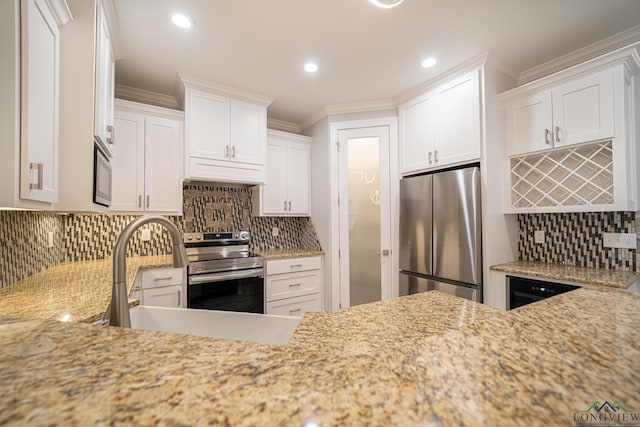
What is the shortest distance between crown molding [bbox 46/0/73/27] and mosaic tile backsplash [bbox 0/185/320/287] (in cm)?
97

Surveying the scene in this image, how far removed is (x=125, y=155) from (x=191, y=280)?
1262mm

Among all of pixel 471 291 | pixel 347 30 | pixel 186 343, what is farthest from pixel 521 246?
pixel 186 343

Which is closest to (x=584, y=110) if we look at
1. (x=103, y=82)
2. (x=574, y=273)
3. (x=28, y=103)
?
(x=574, y=273)

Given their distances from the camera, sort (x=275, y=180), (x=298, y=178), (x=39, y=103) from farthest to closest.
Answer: (x=298, y=178), (x=275, y=180), (x=39, y=103)

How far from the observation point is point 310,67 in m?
2.39

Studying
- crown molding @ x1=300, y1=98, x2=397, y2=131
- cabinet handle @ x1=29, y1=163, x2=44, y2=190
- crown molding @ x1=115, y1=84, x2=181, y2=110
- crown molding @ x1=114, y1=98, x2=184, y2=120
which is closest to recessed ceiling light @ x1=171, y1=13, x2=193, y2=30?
crown molding @ x1=114, y1=98, x2=184, y2=120

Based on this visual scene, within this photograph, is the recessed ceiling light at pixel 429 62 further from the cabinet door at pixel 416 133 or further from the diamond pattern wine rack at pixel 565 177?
the diamond pattern wine rack at pixel 565 177

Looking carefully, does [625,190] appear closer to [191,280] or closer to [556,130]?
[556,130]

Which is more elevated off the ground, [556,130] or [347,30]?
[347,30]

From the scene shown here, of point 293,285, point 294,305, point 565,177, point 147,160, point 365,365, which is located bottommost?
point 294,305

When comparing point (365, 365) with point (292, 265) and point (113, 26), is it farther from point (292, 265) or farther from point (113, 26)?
point (292, 265)

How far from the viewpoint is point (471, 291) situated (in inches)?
86.4

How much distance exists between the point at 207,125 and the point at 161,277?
4.81 ft

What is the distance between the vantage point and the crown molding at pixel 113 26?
5.36 ft
